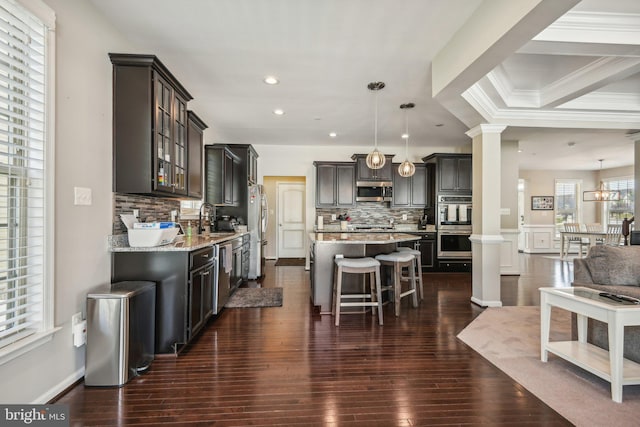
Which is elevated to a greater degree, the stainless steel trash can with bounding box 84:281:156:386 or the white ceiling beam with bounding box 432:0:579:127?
the white ceiling beam with bounding box 432:0:579:127

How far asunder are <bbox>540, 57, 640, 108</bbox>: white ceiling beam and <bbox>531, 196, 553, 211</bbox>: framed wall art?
6.55 meters

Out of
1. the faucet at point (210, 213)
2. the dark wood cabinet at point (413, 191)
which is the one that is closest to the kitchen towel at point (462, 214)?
the dark wood cabinet at point (413, 191)

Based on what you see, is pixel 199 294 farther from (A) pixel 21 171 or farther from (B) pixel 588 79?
(B) pixel 588 79

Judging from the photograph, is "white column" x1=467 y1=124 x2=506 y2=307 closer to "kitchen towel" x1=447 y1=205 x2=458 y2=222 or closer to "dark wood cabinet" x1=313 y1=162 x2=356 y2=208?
"kitchen towel" x1=447 y1=205 x2=458 y2=222

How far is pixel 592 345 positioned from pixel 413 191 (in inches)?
183

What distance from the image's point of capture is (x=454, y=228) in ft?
20.5

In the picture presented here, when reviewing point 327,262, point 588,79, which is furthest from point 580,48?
point 327,262

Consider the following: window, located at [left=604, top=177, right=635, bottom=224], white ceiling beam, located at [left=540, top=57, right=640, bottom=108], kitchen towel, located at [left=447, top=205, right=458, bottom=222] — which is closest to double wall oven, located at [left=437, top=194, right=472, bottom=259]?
kitchen towel, located at [left=447, top=205, right=458, bottom=222]

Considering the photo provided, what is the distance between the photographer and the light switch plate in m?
2.10

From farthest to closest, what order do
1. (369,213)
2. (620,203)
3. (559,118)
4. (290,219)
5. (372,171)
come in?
1. (620,203)
2. (290,219)
3. (369,213)
4. (372,171)
5. (559,118)

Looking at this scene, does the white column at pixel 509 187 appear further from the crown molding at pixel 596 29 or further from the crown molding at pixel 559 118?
the crown molding at pixel 596 29

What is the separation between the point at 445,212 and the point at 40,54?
20.4 feet

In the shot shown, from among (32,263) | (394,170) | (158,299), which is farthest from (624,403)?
(394,170)

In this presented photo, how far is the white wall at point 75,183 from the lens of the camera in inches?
73.9
